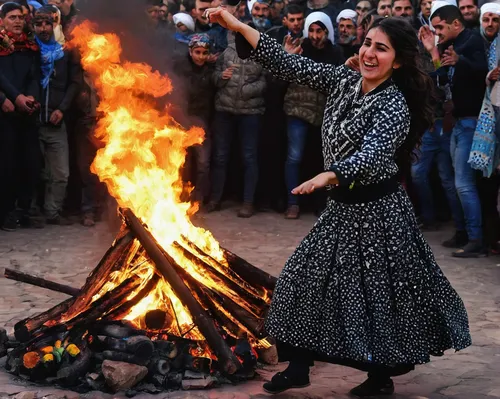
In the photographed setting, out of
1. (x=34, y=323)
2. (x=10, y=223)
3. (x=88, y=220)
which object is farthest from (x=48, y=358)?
(x=88, y=220)

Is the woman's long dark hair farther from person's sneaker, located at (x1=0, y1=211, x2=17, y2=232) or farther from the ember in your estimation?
person's sneaker, located at (x1=0, y1=211, x2=17, y2=232)

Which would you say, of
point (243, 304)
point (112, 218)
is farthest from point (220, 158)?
point (243, 304)

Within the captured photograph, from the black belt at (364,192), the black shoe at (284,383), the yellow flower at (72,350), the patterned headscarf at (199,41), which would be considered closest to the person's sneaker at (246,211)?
the patterned headscarf at (199,41)

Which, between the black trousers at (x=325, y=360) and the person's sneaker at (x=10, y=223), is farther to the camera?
the person's sneaker at (x=10, y=223)

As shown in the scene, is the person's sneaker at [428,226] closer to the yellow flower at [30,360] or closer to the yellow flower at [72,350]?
the yellow flower at [72,350]

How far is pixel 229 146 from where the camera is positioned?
458 inches

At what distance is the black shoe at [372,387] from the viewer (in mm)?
5246

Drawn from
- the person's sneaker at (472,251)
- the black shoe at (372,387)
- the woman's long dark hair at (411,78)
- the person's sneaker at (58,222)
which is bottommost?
the black shoe at (372,387)

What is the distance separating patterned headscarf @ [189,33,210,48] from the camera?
10844 millimetres

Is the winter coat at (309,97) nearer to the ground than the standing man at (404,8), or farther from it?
nearer to the ground

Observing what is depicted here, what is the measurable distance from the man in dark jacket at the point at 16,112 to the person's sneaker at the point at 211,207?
215 centimetres

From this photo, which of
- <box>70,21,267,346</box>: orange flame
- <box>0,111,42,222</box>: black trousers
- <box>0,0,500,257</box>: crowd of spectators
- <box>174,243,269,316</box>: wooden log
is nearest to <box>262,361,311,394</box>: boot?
<box>174,243,269,316</box>: wooden log

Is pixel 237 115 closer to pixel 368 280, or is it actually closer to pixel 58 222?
pixel 58 222

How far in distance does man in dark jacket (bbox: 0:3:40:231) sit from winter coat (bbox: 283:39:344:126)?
3.01 meters
